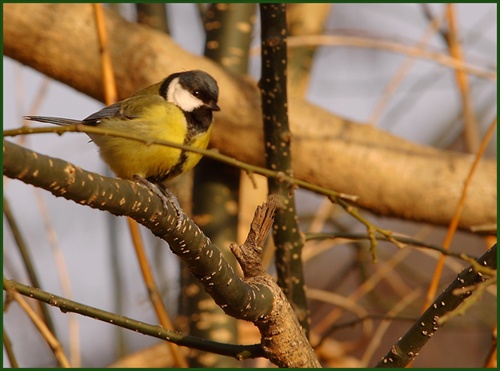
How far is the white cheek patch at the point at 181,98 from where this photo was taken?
1549 mm

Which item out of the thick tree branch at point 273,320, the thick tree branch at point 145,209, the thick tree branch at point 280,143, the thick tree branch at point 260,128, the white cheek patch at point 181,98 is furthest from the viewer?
the thick tree branch at point 260,128

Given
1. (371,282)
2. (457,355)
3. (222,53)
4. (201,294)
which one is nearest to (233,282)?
(201,294)

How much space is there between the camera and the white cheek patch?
1549 mm

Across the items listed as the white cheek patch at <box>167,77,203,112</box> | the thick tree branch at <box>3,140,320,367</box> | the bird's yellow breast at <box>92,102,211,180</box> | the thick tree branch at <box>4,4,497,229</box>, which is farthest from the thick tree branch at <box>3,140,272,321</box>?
the thick tree branch at <box>4,4,497,229</box>

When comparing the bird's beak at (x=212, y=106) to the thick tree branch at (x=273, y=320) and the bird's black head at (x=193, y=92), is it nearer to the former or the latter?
the bird's black head at (x=193, y=92)

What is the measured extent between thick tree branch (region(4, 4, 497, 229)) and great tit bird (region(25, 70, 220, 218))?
34cm

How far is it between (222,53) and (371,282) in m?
0.77

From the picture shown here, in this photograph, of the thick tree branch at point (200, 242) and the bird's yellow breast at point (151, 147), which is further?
the bird's yellow breast at point (151, 147)

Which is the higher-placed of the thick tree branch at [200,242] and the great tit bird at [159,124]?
the great tit bird at [159,124]

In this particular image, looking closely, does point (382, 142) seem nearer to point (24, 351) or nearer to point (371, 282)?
point (371, 282)

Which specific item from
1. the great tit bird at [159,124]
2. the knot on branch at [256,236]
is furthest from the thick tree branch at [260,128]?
the knot on branch at [256,236]

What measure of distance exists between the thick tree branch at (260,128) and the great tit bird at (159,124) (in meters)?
0.34

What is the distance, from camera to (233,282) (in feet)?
3.15

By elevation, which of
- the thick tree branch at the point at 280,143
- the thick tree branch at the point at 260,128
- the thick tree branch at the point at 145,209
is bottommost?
the thick tree branch at the point at 145,209
